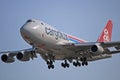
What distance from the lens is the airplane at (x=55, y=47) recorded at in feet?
161

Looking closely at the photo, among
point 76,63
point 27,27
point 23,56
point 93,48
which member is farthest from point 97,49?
point 23,56

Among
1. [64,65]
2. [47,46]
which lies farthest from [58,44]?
[64,65]

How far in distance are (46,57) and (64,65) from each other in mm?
4804

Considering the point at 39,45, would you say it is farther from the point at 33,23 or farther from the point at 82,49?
the point at 82,49

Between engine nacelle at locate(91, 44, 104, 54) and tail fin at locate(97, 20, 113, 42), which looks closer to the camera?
engine nacelle at locate(91, 44, 104, 54)

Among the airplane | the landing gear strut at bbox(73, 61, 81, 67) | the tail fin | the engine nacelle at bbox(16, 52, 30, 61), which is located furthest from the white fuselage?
the tail fin

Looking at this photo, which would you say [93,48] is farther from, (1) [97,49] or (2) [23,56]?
(2) [23,56]

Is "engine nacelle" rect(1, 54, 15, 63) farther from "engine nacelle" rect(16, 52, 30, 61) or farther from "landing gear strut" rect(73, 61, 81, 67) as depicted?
"landing gear strut" rect(73, 61, 81, 67)

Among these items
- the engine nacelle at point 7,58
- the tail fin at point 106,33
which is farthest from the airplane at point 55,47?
the tail fin at point 106,33

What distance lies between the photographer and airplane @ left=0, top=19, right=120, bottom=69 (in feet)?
161

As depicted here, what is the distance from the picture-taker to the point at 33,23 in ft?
162

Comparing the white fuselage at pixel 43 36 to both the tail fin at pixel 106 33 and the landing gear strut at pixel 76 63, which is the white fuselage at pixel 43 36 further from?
the tail fin at pixel 106 33

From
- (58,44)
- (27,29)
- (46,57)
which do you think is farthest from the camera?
(46,57)

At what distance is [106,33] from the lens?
69.9m
